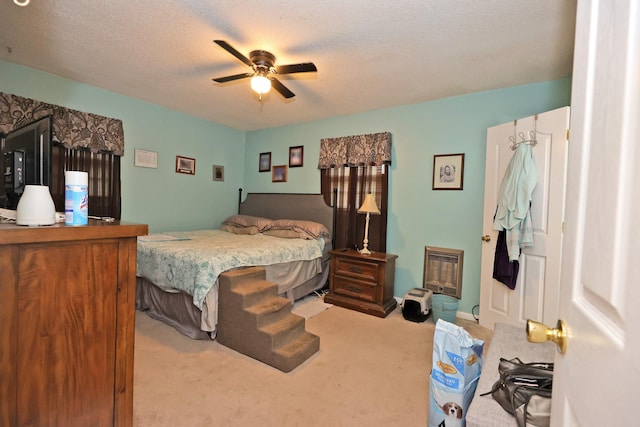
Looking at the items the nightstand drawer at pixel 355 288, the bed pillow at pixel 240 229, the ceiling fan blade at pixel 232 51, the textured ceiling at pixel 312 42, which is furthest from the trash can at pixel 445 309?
the ceiling fan blade at pixel 232 51

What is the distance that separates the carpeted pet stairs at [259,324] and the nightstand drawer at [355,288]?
1.05 metres

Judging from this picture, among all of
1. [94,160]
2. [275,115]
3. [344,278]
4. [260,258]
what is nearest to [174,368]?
[260,258]

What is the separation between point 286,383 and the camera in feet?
6.33

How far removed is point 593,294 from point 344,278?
2971 mm

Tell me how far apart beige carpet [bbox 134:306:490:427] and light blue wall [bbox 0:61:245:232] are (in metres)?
1.77

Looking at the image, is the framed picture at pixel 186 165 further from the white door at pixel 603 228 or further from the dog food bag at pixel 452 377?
the white door at pixel 603 228

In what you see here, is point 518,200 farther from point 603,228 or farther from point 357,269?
point 603,228

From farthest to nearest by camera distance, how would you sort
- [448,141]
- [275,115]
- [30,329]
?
[275,115] → [448,141] → [30,329]

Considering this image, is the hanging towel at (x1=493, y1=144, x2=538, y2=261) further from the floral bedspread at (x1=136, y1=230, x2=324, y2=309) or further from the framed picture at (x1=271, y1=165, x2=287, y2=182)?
the framed picture at (x1=271, y1=165, x2=287, y2=182)

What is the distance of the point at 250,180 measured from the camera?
4.98 metres

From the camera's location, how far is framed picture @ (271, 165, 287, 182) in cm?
455

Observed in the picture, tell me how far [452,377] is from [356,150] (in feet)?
9.64

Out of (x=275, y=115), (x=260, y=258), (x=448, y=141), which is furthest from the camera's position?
Result: (x=275, y=115)

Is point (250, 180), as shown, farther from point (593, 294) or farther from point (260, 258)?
point (593, 294)
